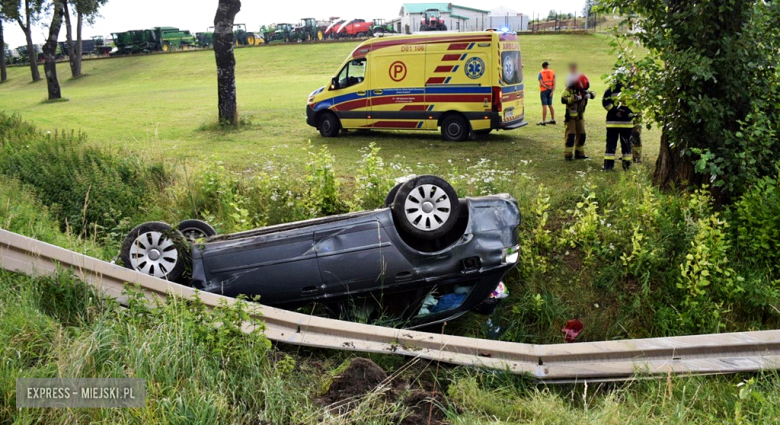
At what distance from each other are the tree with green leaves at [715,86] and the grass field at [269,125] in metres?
1.35

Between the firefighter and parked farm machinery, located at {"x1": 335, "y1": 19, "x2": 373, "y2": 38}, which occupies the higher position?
parked farm machinery, located at {"x1": 335, "y1": 19, "x2": 373, "y2": 38}

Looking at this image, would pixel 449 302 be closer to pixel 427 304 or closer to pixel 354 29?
pixel 427 304

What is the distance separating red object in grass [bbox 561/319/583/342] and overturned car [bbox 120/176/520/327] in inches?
41.6

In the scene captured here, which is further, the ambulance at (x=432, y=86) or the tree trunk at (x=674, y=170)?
the ambulance at (x=432, y=86)

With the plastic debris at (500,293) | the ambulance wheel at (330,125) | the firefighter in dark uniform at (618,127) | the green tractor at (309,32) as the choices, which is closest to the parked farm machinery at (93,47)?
the green tractor at (309,32)

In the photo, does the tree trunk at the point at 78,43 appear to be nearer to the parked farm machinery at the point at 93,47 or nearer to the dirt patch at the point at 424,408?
the parked farm machinery at the point at 93,47

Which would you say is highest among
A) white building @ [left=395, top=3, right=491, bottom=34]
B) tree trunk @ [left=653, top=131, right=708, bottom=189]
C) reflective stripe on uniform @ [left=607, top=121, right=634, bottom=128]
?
white building @ [left=395, top=3, right=491, bottom=34]

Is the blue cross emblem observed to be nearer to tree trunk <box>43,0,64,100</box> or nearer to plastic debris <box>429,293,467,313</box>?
plastic debris <box>429,293,467,313</box>

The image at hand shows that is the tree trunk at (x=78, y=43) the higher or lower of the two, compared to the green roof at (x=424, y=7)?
lower

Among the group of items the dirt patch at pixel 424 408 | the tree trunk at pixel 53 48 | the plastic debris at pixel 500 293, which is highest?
the tree trunk at pixel 53 48

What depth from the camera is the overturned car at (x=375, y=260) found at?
19.8 feet

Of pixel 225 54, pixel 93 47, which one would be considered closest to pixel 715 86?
pixel 225 54

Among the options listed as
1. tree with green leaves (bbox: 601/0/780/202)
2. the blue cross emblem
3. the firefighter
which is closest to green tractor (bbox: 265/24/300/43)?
the blue cross emblem

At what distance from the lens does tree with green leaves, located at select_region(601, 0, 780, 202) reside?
24.9ft
